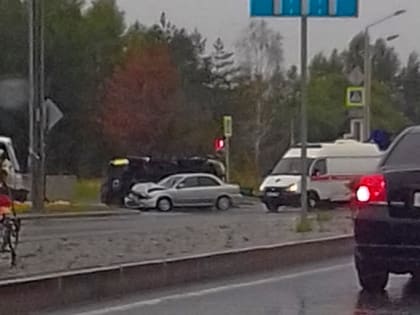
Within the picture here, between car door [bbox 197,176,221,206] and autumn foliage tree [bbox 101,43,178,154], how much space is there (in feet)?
77.4

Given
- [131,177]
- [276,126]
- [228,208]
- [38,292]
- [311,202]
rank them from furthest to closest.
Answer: [276,126] → [131,177] → [228,208] → [311,202] → [38,292]

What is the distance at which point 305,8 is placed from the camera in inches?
784

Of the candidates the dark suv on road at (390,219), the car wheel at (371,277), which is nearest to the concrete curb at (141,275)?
the car wheel at (371,277)

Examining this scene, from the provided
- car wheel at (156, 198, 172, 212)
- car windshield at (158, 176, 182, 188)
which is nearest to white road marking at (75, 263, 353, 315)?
car wheel at (156, 198, 172, 212)

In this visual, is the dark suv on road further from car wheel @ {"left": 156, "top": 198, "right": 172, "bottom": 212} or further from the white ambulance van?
car wheel @ {"left": 156, "top": 198, "right": 172, "bottom": 212}

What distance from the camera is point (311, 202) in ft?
126

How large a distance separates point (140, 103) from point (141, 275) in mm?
55377

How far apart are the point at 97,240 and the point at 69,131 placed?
53.9 metres

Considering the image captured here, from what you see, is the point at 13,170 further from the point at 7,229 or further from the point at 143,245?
the point at 7,229

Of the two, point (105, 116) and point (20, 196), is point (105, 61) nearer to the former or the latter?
point (105, 116)

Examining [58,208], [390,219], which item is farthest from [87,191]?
[390,219]

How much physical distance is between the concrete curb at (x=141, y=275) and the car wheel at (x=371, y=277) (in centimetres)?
174

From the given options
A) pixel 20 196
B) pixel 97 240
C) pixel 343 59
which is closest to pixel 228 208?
pixel 20 196

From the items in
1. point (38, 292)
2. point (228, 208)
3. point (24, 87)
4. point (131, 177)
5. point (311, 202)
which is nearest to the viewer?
point (38, 292)
